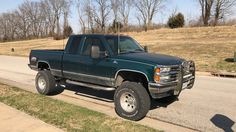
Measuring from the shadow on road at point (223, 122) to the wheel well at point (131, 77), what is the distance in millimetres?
1694

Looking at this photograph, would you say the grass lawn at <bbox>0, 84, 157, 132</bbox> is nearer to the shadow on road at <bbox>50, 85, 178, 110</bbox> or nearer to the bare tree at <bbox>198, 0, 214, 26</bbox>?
the shadow on road at <bbox>50, 85, 178, 110</bbox>

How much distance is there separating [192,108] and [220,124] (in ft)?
4.40

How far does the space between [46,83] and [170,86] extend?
416cm

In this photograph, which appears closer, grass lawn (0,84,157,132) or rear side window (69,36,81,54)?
grass lawn (0,84,157,132)

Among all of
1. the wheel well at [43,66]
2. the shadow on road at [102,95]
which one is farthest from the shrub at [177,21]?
the wheel well at [43,66]

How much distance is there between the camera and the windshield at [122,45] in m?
7.82

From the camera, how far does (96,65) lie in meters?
7.86

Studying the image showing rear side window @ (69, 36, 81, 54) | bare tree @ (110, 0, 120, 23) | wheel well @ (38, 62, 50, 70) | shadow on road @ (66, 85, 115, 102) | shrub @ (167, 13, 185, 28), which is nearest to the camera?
rear side window @ (69, 36, 81, 54)

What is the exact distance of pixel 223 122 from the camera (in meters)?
6.68

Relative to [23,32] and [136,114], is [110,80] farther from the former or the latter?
[23,32]

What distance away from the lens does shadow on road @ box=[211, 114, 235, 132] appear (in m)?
6.28

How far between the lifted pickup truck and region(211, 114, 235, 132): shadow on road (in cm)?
98

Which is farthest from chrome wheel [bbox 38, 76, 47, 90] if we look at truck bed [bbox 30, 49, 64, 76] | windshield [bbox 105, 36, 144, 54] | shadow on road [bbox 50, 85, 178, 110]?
windshield [bbox 105, 36, 144, 54]

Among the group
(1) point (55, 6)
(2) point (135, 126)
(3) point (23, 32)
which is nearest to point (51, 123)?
(2) point (135, 126)
